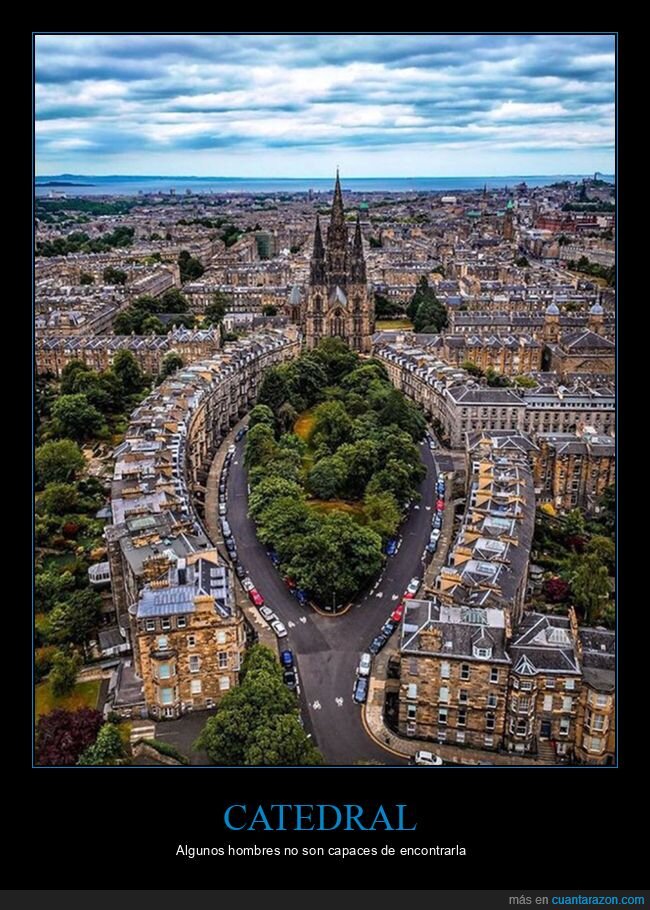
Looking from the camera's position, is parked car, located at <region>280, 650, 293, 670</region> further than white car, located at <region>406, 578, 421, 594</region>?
No

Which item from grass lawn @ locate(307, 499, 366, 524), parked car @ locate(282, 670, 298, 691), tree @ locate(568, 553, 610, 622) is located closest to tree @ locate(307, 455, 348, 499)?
grass lawn @ locate(307, 499, 366, 524)

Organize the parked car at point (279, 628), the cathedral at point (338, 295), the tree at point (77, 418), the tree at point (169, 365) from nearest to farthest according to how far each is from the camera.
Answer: the parked car at point (279, 628) < the tree at point (77, 418) < the tree at point (169, 365) < the cathedral at point (338, 295)

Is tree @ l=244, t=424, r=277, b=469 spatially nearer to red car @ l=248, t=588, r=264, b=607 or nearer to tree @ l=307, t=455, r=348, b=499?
tree @ l=307, t=455, r=348, b=499

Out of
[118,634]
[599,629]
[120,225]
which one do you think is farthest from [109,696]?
[120,225]

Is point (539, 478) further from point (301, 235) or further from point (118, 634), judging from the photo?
point (301, 235)

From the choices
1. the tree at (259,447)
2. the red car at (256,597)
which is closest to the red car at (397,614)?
the red car at (256,597)

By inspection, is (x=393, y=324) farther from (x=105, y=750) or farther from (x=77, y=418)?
(x=105, y=750)

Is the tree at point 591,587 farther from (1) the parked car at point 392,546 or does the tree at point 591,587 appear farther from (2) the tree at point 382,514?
(2) the tree at point 382,514
